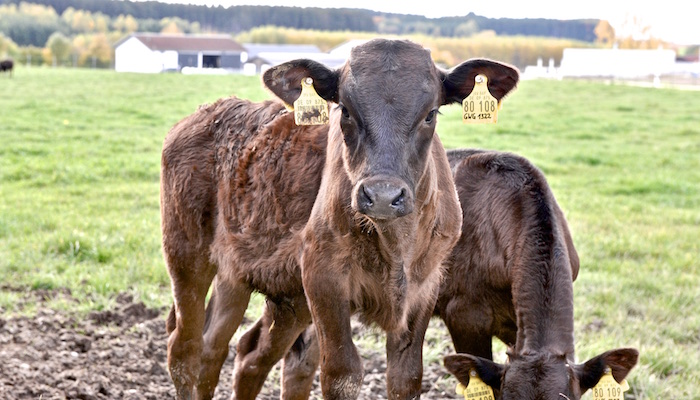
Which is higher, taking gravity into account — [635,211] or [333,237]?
[333,237]

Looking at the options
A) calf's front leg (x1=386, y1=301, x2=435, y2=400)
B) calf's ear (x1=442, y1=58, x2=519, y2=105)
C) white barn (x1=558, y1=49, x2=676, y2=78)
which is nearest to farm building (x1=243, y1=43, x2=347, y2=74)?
white barn (x1=558, y1=49, x2=676, y2=78)

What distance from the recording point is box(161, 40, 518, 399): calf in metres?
3.94

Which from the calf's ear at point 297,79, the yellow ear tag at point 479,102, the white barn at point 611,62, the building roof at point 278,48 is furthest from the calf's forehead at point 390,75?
the building roof at point 278,48

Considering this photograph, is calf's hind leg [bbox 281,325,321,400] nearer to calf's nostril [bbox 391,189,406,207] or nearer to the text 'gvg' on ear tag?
the text 'gvg' on ear tag

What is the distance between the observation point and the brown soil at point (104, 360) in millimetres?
5395

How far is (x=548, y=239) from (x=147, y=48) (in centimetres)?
8922

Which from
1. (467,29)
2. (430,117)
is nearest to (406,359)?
(430,117)

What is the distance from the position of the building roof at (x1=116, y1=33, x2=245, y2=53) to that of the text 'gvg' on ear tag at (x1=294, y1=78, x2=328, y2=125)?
89.2 m

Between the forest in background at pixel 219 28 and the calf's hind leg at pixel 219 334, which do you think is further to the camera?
the forest in background at pixel 219 28

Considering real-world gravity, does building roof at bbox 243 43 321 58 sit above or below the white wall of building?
above

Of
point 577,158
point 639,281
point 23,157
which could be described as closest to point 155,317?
point 639,281

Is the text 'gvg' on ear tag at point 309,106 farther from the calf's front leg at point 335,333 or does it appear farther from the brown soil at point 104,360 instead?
the brown soil at point 104,360

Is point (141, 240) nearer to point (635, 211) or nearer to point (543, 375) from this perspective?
point (543, 375)

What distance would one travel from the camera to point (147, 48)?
89.2 metres
